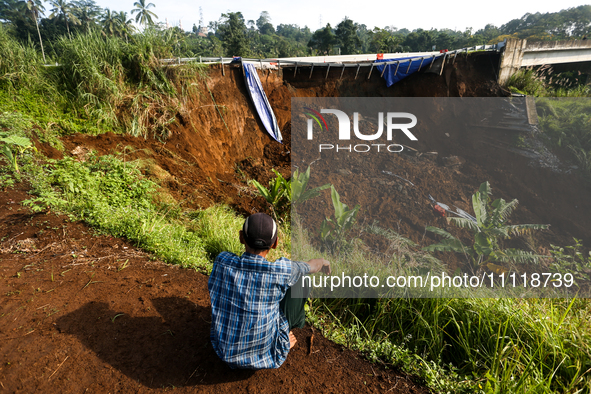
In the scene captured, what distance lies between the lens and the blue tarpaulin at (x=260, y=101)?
8258mm

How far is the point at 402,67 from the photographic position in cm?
1045

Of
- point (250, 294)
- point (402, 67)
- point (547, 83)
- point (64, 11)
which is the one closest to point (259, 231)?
point (250, 294)

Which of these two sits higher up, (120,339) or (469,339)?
(120,339)

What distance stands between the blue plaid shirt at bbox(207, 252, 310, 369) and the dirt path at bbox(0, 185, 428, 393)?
0.77 feet

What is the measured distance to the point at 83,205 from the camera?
345 centimetres

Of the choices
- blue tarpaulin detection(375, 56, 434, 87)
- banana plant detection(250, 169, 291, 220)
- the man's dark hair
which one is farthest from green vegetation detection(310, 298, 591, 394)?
blue tarpaulin detection(375, 56, 434, 87)

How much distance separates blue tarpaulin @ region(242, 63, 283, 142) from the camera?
8258 mm

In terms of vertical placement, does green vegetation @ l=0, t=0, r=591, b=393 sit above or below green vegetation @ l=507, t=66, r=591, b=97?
below

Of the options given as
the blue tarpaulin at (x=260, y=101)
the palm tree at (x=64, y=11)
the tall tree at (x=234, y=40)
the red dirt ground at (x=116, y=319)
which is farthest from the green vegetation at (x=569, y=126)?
the palm tree at (x=64, y=11)

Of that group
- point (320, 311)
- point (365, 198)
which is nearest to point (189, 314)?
point (320, 311)

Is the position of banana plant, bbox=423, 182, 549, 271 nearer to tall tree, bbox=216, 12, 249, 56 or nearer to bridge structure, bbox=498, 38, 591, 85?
bridge structure, bbox=498, 38, 591, 85

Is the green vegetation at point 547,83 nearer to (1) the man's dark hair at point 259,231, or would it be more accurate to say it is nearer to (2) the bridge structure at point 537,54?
(2) the bridge structure at point 537,54

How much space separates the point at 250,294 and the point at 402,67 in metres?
10.8

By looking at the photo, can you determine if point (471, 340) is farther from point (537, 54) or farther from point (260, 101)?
point (537, 54)
